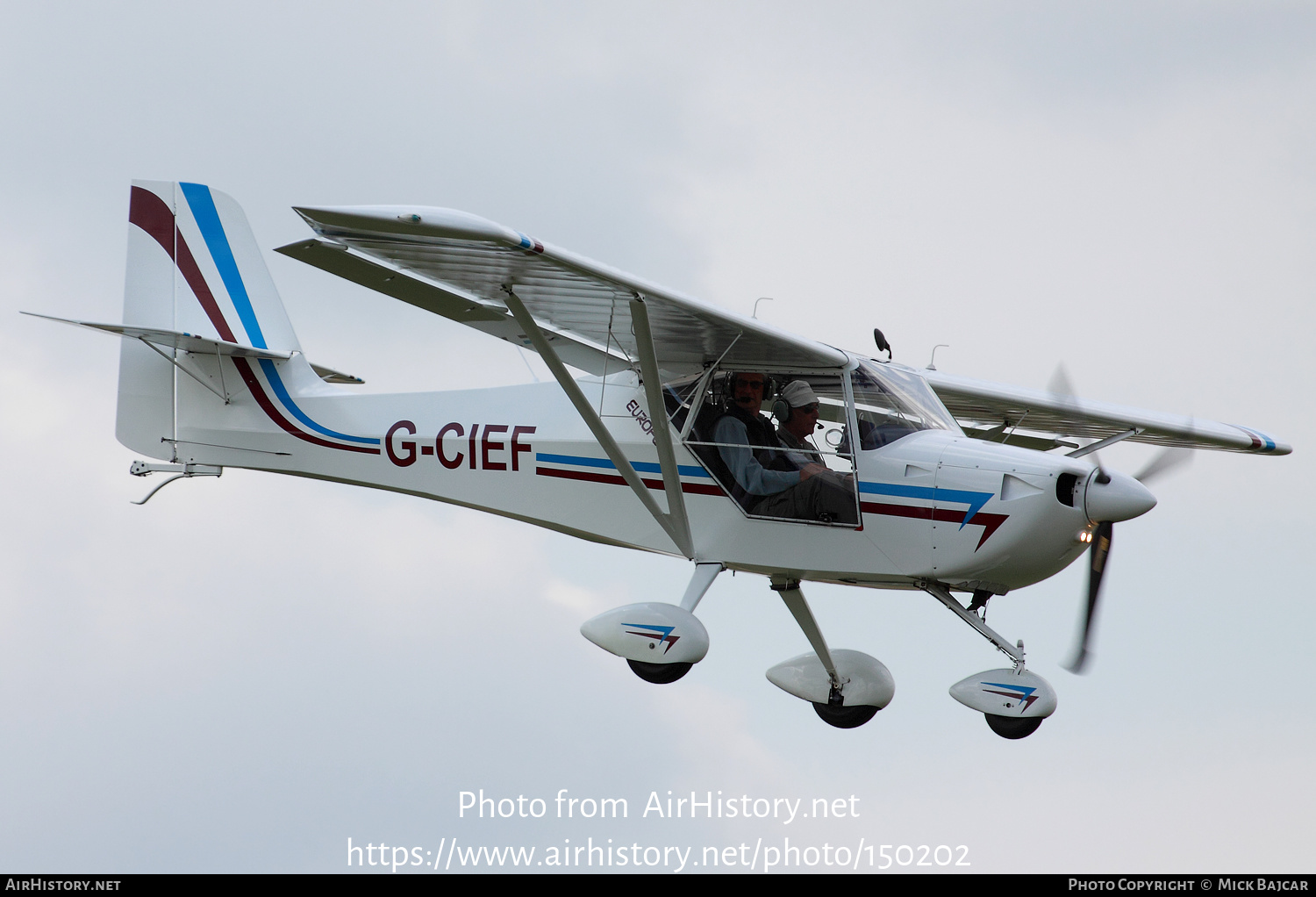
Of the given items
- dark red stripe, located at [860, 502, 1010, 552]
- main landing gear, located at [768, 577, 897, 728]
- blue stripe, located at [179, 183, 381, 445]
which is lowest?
main landing gear, located at [768, 577, 897, 728]

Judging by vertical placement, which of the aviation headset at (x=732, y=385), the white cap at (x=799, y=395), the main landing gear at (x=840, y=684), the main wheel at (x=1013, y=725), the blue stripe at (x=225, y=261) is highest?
the blue stripe at (x=225, y=261)

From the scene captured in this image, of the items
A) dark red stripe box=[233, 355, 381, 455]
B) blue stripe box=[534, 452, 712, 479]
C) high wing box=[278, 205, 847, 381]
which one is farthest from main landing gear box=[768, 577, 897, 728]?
dark red stripe box=[233, 355, 381, 455]

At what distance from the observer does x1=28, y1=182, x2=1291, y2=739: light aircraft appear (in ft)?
28.0

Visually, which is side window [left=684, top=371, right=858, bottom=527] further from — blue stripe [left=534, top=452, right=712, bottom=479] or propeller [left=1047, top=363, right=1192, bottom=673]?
propeller [left=1047, top=363, right=1192, bottom=673]

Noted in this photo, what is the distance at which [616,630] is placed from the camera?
9023 millimetres

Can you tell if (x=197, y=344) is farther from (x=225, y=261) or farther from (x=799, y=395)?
(x=799, y=395)

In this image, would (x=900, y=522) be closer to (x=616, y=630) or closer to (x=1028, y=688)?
(x=1028, y=688)

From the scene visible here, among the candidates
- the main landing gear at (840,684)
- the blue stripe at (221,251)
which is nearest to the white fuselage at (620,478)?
the blue stripe at (221,251)

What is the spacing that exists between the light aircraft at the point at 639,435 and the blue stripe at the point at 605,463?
0.02m

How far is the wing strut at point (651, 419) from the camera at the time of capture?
858 centimetres

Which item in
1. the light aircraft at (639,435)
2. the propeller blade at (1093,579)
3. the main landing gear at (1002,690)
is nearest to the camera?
Result: the light aircraft at (639,435)

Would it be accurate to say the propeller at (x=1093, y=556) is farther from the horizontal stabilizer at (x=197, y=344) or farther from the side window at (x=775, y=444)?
the horizontal stabilizer at (x=197, y=344)

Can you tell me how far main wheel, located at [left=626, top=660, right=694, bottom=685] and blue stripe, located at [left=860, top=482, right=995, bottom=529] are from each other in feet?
5.57

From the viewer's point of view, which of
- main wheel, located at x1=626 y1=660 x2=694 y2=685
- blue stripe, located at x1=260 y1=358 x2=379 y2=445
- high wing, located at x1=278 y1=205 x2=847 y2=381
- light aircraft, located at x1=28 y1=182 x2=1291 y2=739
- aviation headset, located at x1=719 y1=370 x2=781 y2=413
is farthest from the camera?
blue stripe, located at x1=260 y1=358 x2=379 y2=445
